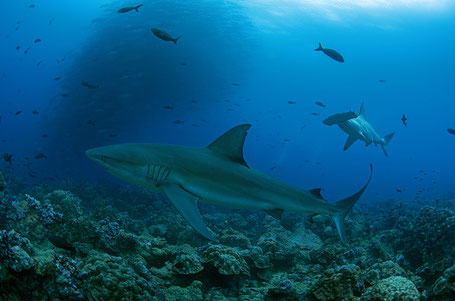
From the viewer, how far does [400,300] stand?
291 cm

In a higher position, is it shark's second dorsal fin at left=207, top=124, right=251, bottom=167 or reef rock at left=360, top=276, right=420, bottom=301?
shark's second dorsal fin at left=207, top=124, right=251, bottom=167

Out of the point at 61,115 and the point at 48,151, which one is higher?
the point at 61,115

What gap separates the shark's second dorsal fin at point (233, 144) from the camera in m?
4.27

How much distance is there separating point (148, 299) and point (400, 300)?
8.69 ft

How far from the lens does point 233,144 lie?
428cm

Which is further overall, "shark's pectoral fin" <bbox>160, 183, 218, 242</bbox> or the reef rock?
"shark's pectoral fin" <bbox>160, 183, 218, 242</bbox>

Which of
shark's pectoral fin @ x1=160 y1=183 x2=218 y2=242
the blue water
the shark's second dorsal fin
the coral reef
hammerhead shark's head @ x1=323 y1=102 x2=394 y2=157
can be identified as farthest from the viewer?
the blue water

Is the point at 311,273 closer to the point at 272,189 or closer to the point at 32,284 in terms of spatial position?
the point at 272,189

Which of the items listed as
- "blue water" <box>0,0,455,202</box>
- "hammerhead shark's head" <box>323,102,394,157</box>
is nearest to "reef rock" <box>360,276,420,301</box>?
"hammerhead shark's head" <box>323,102,394,157</box>

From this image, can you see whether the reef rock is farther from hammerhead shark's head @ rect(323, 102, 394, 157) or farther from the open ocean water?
hammerhead shark's head @ rect(323, 102, 394, 157)

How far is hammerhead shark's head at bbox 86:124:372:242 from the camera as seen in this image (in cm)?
376

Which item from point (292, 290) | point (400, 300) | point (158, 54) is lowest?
point (158, 54)

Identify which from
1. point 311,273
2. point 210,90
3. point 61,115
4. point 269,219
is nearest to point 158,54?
point 210,90

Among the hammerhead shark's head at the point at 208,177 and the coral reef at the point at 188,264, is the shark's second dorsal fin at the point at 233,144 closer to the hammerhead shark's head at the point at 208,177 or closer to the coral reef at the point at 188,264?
the hammerhead shark's head at the point at 208,177
